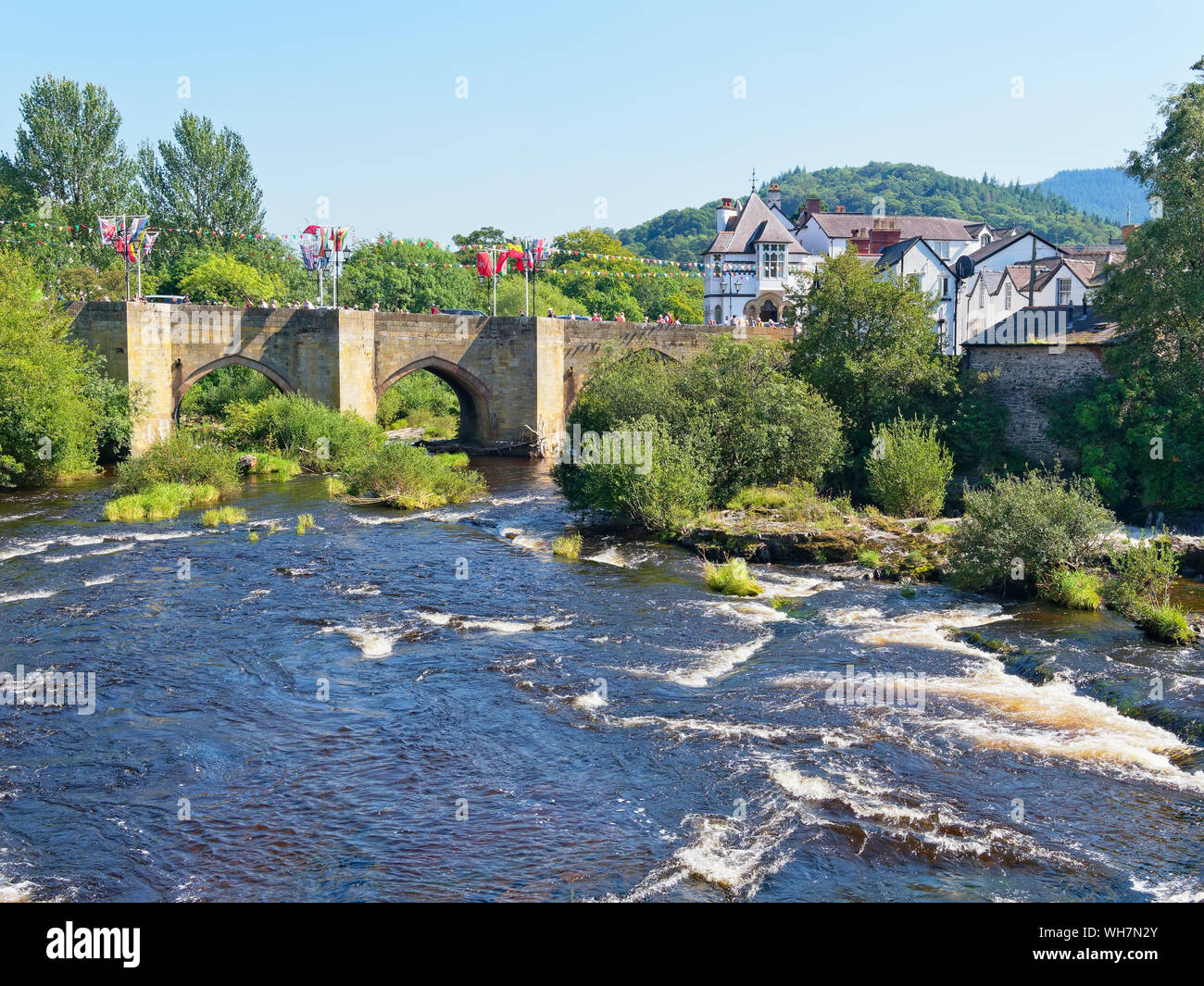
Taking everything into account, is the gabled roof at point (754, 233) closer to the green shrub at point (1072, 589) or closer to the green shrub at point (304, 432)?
the green shrub at point (304, 432)

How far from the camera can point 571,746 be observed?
1590 centimetres

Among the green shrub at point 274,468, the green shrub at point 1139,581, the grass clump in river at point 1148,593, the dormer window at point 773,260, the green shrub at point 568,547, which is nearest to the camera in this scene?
the grass clump in river at point 1148,593

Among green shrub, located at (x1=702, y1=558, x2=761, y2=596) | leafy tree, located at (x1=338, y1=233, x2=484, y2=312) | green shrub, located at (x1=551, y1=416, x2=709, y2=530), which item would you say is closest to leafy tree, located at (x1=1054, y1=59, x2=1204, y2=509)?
green shrub, located at (x1=551, y1=416, x2=709, y2=530)

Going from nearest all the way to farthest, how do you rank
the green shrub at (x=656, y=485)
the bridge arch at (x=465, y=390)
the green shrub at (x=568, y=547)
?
1. the green shrub at (x=568, y=547)
2. the green shrub at (x=656, y=485)
3. the bridge arch at (x=465, y=390)

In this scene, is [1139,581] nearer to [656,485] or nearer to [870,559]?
[870,559]

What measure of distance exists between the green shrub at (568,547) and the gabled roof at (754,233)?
147 feet

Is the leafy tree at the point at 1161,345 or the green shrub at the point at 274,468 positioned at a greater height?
the leafy tree at the point at 1161,345

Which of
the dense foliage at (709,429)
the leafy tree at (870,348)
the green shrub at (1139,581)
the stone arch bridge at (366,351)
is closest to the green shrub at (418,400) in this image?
the stone arch bridge at (366,351)

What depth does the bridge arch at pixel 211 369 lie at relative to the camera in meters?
45.4

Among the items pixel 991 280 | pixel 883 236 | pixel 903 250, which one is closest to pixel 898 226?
pixel 883 236
